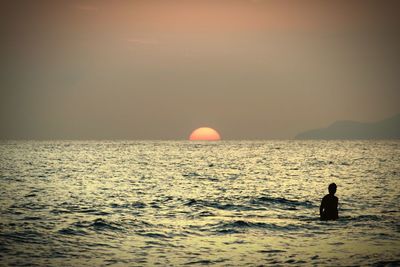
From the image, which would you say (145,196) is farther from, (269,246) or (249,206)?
(269,246)

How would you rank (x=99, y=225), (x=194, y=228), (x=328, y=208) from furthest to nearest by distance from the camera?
(x=328, y=208), (x=99, y=225), (x=194, y=228)

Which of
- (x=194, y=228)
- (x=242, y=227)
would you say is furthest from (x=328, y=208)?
(x=194, y=228)

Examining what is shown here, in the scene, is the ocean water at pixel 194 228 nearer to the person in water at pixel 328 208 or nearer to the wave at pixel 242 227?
the wave at pixel 242 227

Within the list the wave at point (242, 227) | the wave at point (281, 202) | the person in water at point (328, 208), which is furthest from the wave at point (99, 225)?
the wave at point (281, 202)

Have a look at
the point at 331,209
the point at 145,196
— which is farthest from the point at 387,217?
the point at 145,196

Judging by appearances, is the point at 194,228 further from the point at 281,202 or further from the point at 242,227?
the point at 281,202

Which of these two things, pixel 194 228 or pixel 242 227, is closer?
pixel 194 228

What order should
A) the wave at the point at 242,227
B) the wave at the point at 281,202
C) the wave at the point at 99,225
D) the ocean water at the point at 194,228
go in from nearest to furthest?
the ocean water at the point at 194,228, the wave at the point at 242,227, the wave at the point at 99,225, the wave at the point at 281,202

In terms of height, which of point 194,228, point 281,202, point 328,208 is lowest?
point 194,228

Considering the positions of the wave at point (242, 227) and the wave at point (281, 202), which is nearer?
the wave at point (242, 227)

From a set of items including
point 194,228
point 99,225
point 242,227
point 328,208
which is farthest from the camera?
point 328,208

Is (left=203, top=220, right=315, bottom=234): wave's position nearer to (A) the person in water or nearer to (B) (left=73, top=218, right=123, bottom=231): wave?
(A) the person in water

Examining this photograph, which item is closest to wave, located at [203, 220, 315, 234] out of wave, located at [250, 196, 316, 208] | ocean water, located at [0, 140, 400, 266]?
ocean water, located at [0, 140, 400, 266]

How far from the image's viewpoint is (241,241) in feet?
72.9
